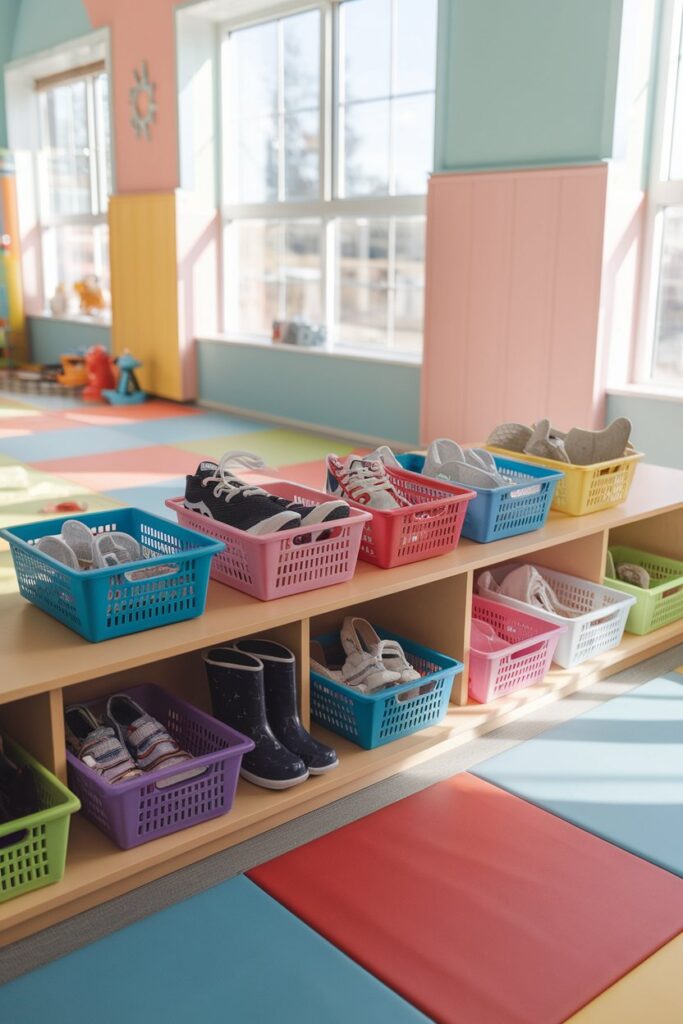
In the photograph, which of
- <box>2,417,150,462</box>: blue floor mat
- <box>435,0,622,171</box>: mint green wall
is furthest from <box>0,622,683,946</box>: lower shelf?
<box>2,417,150,462</box>: blue floor mat

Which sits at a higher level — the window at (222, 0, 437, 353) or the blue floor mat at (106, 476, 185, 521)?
the window at (222, 0, 437, 353)

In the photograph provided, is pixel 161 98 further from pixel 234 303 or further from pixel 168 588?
pixel 168 588

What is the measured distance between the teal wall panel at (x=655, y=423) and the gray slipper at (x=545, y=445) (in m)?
1.62

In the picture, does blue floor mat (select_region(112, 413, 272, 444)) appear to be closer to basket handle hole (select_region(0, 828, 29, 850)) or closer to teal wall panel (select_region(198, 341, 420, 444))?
teal wall panel (select_region(198, 341, 420, 444))

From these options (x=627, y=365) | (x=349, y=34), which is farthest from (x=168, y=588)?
(x=349, y=34)

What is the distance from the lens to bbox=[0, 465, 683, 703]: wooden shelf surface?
163cm

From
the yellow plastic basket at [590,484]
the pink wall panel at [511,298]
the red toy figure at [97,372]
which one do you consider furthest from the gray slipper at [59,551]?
the red toy figure at [97,372]

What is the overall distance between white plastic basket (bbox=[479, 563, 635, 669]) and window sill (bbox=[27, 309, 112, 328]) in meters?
5.87

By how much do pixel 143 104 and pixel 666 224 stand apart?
406cm

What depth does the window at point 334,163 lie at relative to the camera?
5.39m

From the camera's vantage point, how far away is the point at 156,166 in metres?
6.84

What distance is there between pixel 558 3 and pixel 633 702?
318cm

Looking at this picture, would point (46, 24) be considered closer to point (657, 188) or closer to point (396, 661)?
point (657, 188)

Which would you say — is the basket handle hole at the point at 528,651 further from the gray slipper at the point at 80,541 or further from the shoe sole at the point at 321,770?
the gray slipper at the point at 80,541
